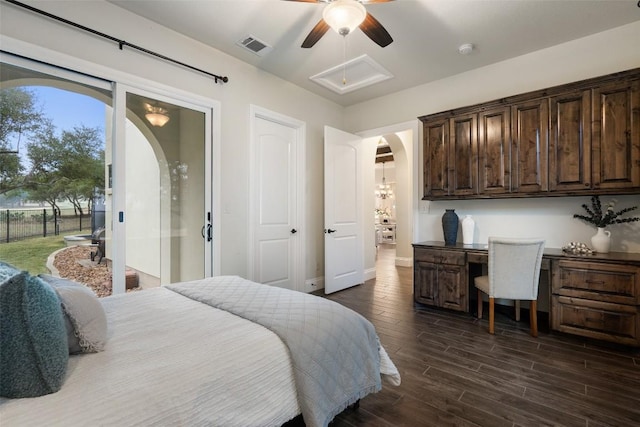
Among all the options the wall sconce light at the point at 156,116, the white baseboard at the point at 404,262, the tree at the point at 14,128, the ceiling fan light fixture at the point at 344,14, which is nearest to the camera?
the ceiling fan light fixture at the point at 344,14

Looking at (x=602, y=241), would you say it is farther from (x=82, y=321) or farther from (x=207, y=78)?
(x=207, y=78)

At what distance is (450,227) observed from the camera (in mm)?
3760

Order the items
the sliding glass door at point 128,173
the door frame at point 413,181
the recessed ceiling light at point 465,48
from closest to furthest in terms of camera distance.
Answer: the sliding glass door at point 128,173
the recessed ceiling light at point 465,48
the door frame at point 413,181

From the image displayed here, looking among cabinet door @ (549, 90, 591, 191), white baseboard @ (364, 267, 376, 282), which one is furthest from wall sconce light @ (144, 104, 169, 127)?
cabinet door @ (549, 90, 591, 191)

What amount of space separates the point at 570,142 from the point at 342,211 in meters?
2.76

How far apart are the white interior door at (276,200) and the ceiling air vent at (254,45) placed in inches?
26.1

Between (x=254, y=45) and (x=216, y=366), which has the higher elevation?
(x=254, y=45)

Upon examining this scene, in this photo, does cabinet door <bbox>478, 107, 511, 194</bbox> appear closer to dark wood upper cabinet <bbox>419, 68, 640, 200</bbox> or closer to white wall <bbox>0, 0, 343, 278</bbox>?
dark wood upper cabinet <bbox>419, 68, 640, 200</bbox>

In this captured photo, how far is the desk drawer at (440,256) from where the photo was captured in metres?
3.41

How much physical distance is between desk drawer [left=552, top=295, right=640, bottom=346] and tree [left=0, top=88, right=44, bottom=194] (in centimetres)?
467

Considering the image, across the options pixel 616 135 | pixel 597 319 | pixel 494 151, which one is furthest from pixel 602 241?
pixel 494 151

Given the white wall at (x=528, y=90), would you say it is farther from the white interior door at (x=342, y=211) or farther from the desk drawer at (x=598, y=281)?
the white interior door at (x=342, y=211)

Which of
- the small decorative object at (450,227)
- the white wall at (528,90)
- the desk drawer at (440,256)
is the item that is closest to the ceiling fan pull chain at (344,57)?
the white wall at (528,90)

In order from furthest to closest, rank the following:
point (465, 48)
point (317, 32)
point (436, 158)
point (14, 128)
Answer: point (436, 158), point (465, 48), point (317, 32), point (14, 128)
